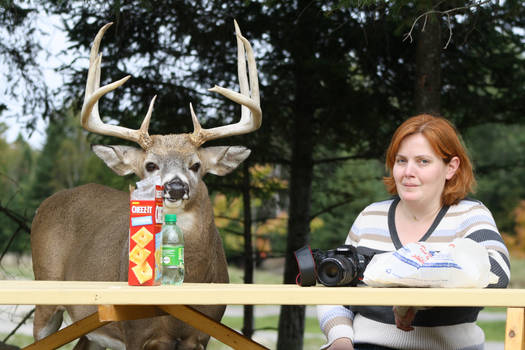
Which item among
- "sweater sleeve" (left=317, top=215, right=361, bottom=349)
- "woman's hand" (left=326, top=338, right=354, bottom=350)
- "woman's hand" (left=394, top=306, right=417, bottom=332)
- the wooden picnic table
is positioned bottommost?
"woman's hand" (left=326, top=338, right=354, bottom=350)

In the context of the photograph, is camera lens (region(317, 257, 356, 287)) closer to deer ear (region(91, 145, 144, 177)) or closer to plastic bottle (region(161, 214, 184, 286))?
plastic bottle (region(161, 214, 184, 286))

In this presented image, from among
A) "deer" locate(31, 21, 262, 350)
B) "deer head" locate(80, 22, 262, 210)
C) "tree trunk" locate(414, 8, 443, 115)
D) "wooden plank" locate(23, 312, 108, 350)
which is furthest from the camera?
"tree trunk" locate(414, 8, 443, 115)

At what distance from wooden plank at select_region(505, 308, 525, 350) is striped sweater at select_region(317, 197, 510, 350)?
493 millimetres

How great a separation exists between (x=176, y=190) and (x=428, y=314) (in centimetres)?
155

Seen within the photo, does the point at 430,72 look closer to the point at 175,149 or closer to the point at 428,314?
the point at 175,149

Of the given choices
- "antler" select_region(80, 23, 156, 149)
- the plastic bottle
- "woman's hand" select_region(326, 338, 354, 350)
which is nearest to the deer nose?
"antler" select_region(80, 23, 156, 149)

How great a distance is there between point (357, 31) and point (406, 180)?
10.9ft

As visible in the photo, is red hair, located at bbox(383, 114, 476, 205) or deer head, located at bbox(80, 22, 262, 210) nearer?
red hair, located at bbox(383, 114, 476, 205)

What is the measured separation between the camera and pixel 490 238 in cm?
268

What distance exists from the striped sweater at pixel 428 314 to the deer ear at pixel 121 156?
73.1 inches

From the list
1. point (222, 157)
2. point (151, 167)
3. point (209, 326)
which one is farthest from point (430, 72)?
point (209, 326)

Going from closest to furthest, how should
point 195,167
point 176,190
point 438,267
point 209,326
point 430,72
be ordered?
point 438,267 → point 209,326 → point 176,190 → point 195,167 → point 430,72

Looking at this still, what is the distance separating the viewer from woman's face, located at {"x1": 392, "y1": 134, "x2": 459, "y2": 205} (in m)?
2.88

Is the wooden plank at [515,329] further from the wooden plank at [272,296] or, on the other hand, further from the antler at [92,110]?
the antler at [92,110]
